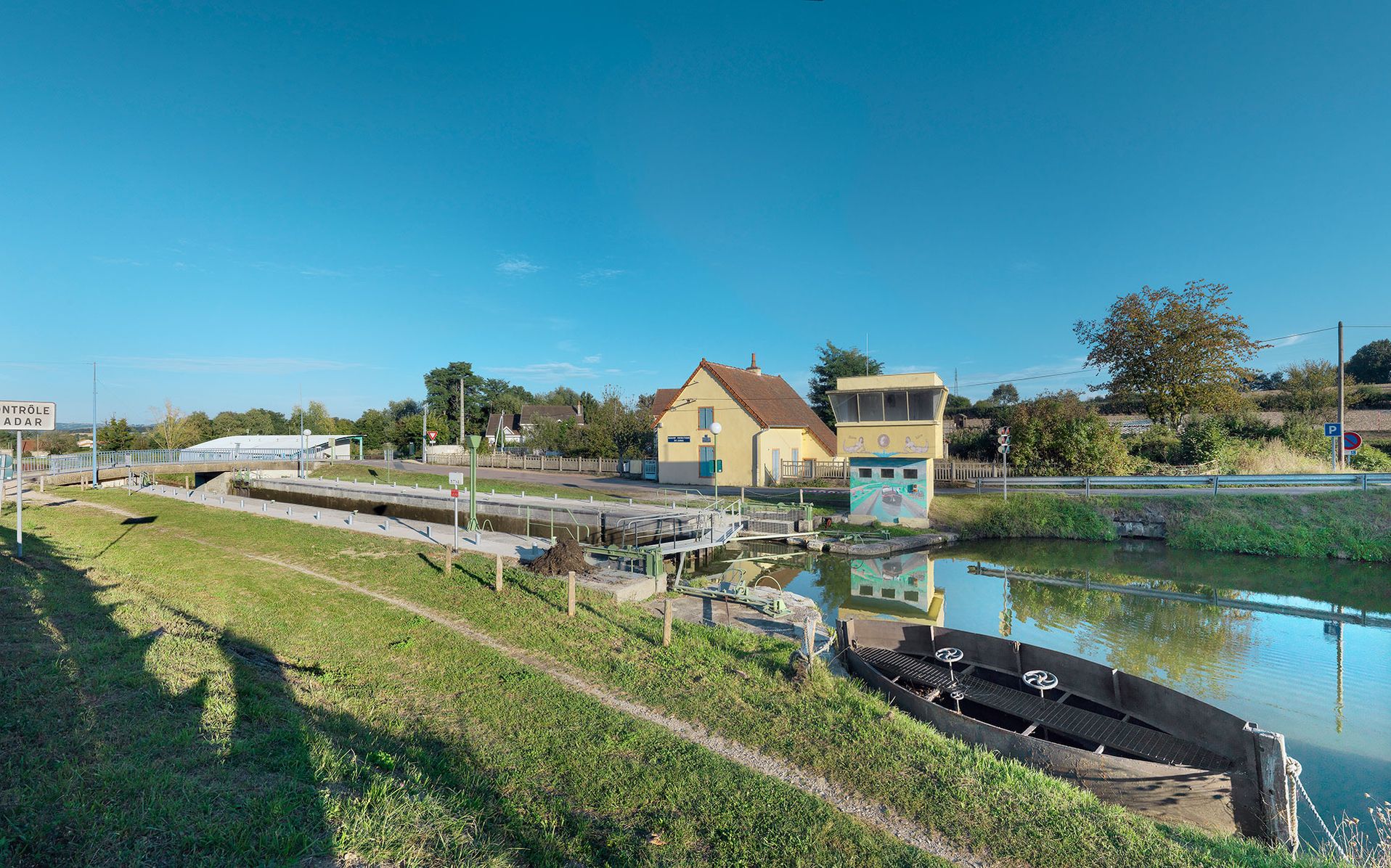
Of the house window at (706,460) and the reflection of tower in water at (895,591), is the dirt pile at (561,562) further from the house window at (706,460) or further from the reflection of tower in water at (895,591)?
the house window at (706,460)

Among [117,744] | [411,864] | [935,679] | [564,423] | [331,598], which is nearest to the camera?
[411,864]

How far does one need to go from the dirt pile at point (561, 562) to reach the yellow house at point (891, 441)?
12.6 metres

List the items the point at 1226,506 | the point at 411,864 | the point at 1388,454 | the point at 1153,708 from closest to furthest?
1. the point at 411,864
2. the point at 1153,708
3. the point at 1226,506
4. the point at 1388,454

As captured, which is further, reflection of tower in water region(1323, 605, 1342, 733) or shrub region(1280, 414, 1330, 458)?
shrub region(1280, 414, 1330, 458)

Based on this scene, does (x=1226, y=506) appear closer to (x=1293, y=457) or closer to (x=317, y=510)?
(x=1293, y=457)

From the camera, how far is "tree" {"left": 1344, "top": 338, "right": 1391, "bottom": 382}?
2315 inches

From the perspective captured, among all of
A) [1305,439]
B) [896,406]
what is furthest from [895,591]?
[1305,439]

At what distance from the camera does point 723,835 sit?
5.09 m

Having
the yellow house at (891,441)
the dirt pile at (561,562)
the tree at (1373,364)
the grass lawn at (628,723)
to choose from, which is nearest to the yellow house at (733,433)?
the yellow house at (891,441)

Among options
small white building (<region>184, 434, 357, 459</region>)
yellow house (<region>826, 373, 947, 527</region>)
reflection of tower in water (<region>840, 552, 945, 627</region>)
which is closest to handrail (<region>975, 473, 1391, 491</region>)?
Answer: yellow house (<region>826, 373, 947, 527</region>)

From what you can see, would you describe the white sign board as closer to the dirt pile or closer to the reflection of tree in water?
the dirt pile

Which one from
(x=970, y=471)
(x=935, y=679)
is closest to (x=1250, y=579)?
(x=970, y=471)

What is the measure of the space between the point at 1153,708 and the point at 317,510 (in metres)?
31.3

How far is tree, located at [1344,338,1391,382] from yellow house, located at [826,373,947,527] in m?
65.8
